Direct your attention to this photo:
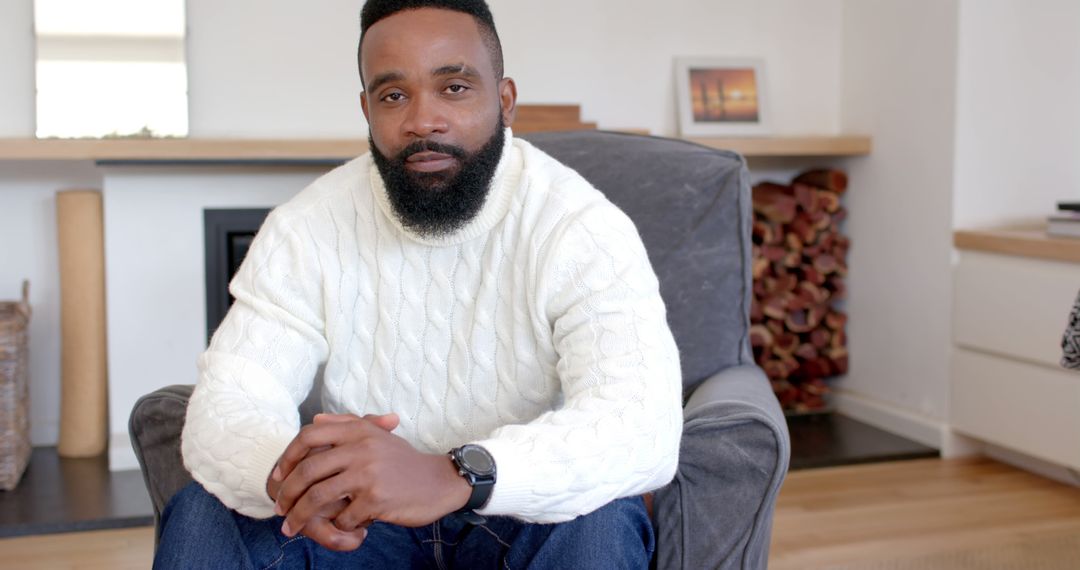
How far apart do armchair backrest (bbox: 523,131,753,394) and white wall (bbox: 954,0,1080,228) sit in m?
1.44

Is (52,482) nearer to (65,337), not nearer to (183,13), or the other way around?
(65,337)

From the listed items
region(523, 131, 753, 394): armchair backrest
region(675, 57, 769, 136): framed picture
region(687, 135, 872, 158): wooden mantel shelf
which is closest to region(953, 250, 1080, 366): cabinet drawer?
region(687, 135, 872, 158): wooden mantel shelf

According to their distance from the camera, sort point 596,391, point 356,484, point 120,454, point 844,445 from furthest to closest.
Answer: point 844,445 → point 120,454 → point 596,391 → point 356,484

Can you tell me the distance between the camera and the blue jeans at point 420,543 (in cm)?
132

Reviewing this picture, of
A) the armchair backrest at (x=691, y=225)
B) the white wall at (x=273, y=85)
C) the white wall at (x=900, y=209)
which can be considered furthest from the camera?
the white wall at (x=900, y=209)

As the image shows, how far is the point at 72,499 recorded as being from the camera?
2.84 m

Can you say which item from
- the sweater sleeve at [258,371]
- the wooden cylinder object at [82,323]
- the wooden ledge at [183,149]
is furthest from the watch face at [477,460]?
the wooden cylinder object at [82,323]

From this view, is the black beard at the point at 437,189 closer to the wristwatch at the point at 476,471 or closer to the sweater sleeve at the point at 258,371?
the sweater sleeve at the point at 258,371

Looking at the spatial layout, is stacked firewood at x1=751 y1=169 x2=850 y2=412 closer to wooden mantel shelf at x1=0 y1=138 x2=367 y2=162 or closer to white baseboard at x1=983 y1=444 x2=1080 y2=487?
white baseboard at x1=983 y1=444 x2=1080 y2=487

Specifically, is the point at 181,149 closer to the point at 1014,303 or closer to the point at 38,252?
the point at 38,252

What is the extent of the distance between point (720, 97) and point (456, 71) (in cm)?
221

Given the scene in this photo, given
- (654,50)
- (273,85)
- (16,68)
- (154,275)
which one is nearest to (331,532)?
(154,275)

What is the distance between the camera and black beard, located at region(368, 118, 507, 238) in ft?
5.05

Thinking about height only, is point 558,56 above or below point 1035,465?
above
